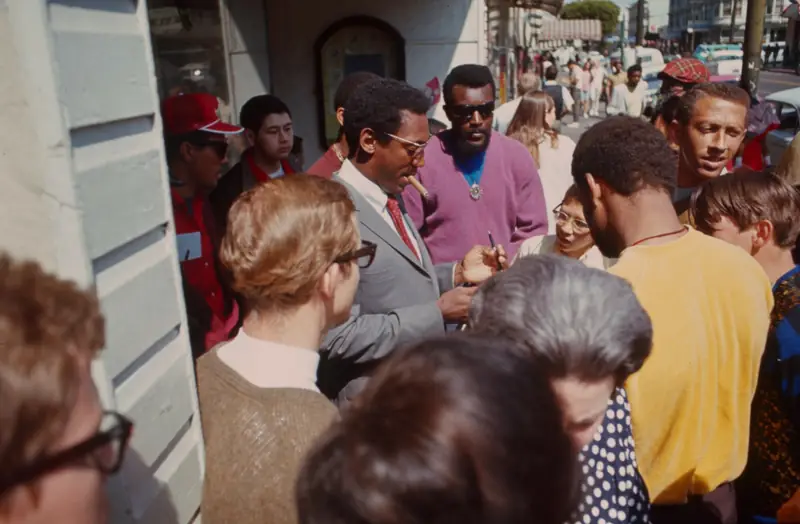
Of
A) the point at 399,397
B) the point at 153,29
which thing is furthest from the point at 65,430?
the point at 153,29

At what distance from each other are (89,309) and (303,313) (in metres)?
0.60

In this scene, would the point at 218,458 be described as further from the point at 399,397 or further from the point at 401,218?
the point at 401,218

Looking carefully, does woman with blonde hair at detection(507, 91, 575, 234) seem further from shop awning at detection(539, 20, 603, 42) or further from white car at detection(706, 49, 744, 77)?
shop awning at detection(539, 20, 603, 42)

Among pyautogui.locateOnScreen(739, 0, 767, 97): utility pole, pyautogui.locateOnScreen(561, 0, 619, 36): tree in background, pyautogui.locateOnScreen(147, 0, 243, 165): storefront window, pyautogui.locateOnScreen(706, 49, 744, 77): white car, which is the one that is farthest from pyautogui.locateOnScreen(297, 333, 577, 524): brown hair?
pyautogui.locateOnScreen(561, 0, 619, 36): tree in background

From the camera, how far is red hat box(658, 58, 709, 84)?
13.8ft

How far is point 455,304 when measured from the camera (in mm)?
2168

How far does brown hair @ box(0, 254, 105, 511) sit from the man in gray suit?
1092 millimetres

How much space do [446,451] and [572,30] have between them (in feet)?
129

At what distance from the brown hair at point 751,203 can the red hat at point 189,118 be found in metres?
2.00

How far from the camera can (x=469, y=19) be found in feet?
17.0

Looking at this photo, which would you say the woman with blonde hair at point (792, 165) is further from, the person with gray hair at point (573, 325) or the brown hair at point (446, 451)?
the brown hair at point (446, 451)

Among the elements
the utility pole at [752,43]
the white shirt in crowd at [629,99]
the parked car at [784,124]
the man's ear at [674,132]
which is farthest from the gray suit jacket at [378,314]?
the white shirt in crowd at [629,99]

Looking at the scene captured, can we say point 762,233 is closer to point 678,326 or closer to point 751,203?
point 751,203

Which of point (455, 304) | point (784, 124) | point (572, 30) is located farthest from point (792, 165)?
point (572, 30)
